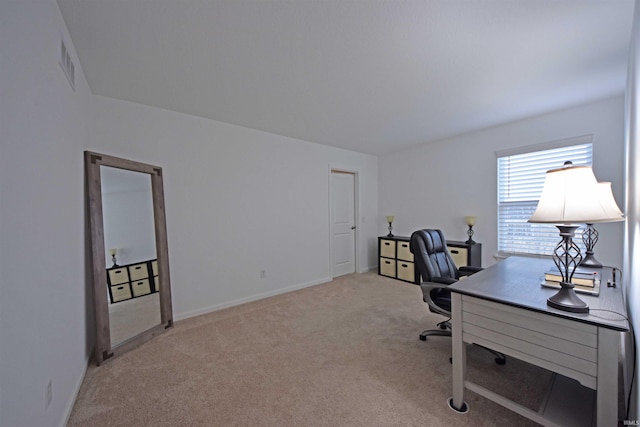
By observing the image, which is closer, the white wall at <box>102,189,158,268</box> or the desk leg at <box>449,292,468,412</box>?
the desk leg at <box>449,292,468,412</box>

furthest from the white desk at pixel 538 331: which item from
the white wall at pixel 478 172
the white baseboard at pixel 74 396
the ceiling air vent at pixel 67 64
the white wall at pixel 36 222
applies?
the ceiling air vent at pixel 67 64

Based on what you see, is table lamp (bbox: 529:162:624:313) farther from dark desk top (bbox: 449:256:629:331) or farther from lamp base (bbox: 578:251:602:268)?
lamp base (bbox: 578:251:602:268)

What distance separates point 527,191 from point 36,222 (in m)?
4.77

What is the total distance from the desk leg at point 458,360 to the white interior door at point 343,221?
10.1ft

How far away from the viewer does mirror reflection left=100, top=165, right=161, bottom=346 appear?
91.8 inches

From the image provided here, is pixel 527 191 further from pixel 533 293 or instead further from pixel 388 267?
pixel 533 293

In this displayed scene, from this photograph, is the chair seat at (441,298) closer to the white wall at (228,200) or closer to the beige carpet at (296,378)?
the beige carpet at (296,378)

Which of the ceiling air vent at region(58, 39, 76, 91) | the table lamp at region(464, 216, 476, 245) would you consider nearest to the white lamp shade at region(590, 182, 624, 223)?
the table lamp at region(464, 216, 476, 245)

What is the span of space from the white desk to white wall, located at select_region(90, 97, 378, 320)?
266 cm

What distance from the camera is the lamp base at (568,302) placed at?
123 cm

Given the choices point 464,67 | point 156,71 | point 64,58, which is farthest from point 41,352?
point 464,67

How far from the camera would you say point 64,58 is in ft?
5.40

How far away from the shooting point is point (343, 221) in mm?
4879

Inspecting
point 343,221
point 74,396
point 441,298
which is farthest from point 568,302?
point 343,221
